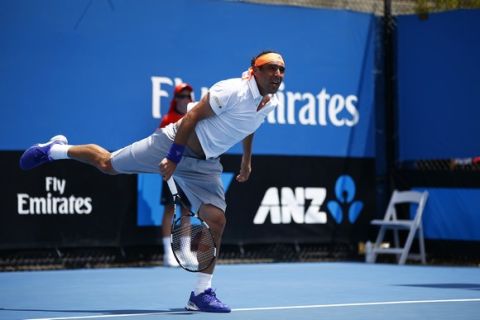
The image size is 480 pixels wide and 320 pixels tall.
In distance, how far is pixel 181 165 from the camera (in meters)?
7.21

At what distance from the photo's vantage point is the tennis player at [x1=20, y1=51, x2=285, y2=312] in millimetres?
6895

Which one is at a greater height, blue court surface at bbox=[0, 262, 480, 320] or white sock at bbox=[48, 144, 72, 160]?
white sock at bbox=[48, 144, 72, 160]

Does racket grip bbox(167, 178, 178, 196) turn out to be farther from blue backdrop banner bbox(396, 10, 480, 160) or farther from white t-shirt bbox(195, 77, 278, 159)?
blue backdrop banner bbox(396, 10, 480, 160)

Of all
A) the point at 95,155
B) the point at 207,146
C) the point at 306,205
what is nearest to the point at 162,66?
the point at 306,205

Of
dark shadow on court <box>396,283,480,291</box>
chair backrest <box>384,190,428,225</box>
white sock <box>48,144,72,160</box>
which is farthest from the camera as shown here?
chair backrest <box>384,190,428,225</box>

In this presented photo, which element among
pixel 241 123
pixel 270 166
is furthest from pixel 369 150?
pixel 241 123

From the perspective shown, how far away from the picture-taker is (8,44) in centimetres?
1041

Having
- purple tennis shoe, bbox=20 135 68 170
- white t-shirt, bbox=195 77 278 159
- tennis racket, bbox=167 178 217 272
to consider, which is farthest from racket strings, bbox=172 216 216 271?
purple tennis shoe, bbox=20 135 68 170

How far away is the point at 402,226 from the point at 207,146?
5772 millimetres

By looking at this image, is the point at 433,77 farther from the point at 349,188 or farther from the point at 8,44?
the point at 8,44

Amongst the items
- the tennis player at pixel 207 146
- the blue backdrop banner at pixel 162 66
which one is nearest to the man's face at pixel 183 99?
the blue backdrop banner at pixel 162 66

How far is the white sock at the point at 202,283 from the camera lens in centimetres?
692

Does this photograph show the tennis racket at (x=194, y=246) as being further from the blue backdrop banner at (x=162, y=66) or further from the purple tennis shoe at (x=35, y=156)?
the blue backdrop banner at (x=162, y=66)

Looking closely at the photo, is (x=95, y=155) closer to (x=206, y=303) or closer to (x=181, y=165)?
(x=181, y=165)
